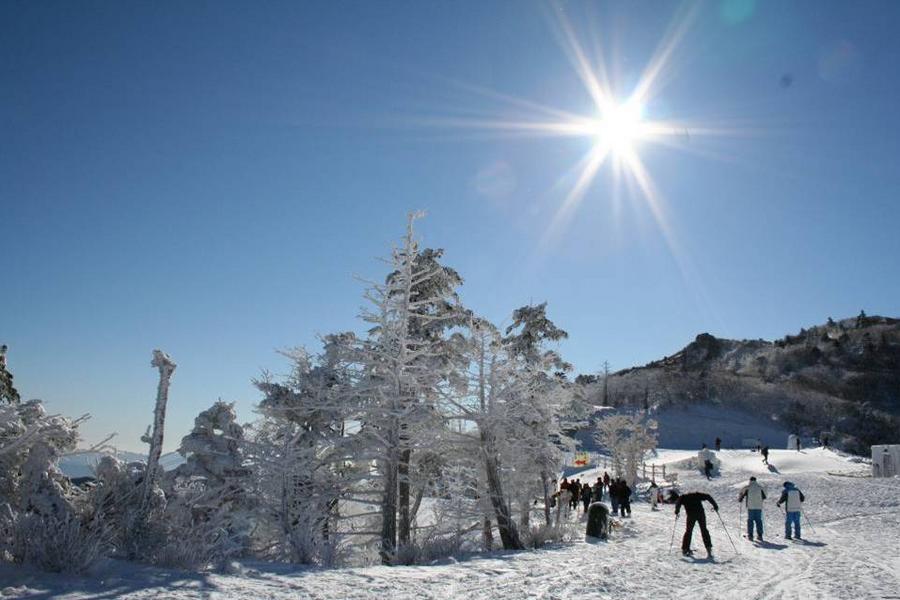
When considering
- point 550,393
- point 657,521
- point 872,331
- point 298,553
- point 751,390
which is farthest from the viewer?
point 872,331

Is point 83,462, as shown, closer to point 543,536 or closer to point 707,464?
point 543,536

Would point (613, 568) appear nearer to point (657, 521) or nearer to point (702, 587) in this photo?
point (702, 587)

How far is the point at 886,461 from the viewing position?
32.2 m

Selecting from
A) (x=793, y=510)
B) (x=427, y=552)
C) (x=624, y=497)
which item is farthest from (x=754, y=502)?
(x=427, y=552)

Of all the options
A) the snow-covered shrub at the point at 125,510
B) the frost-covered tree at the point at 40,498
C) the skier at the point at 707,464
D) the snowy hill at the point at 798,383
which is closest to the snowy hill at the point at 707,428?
the snowy hill at the point at 798,383

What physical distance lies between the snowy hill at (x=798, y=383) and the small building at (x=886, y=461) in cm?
3794

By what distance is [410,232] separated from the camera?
645 inches

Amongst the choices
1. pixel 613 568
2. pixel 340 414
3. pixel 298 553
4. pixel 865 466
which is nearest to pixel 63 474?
pixel 298 553

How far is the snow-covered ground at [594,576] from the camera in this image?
20.8 feet

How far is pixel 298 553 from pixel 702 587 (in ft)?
21.2

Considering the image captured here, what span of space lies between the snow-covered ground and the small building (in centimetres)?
1620

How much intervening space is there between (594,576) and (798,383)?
10555 cm

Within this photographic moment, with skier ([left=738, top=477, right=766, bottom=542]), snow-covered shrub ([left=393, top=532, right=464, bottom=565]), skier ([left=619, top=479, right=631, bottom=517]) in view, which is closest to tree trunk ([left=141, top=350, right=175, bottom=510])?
snow-covered shrub ([left=393, top=532, right=464, bottom=565])

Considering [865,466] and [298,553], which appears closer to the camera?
[298,553]
